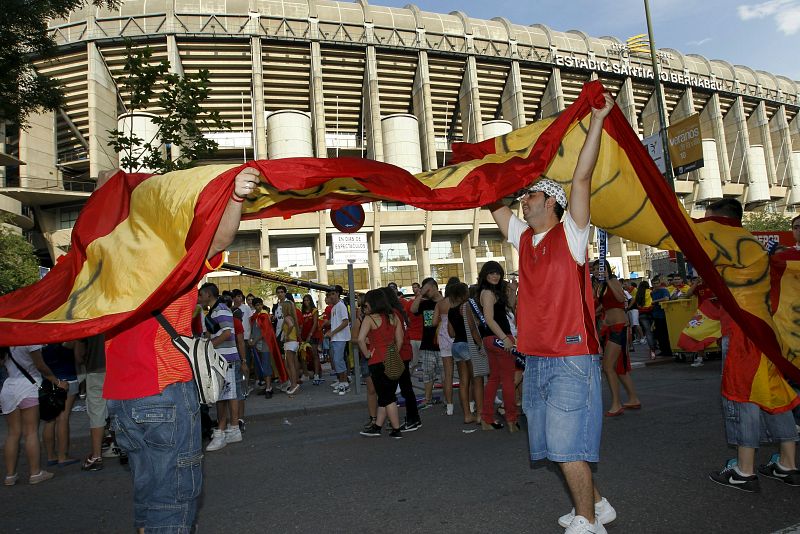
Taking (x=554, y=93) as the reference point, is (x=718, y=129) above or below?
below

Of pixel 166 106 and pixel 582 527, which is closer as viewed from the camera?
pixel 582 527

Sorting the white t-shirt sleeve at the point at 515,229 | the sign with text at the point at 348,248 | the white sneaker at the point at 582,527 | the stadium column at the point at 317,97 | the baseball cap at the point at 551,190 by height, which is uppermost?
the stadium column at the point at 317,97

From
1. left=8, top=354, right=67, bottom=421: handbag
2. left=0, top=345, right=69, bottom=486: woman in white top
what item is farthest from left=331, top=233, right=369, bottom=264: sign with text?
left=0, top=345, right=69, bottom=486: woman in white top

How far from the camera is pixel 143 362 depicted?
256 centimetres

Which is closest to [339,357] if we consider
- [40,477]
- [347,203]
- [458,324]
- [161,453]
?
[458,324]

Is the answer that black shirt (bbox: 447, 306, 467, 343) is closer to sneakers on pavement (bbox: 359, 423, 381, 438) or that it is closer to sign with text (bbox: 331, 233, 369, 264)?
sneakers on pavement (bbox: 359, 423, 381, 438)

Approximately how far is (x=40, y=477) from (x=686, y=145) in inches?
560

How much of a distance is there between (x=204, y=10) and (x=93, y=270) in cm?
4121

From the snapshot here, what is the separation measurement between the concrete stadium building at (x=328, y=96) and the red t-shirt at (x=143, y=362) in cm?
3598

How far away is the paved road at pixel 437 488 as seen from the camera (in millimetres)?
3656

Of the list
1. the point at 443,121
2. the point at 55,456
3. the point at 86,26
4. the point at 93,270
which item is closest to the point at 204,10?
the point at 86,26

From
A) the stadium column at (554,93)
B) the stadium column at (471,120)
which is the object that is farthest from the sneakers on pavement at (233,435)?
the stadium column at (554,93)

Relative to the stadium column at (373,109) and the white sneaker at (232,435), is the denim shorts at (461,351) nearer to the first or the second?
the white sneaker at (232,435)

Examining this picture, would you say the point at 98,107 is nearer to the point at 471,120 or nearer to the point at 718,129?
the point at 471,120
